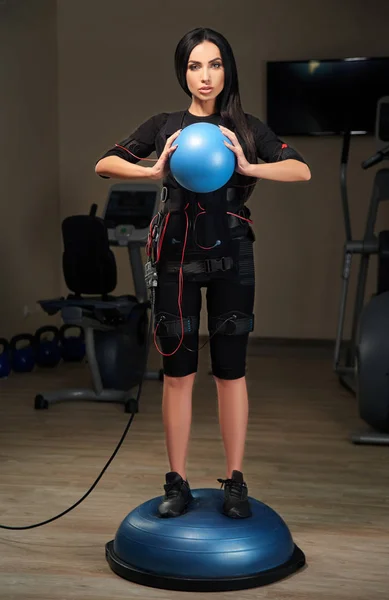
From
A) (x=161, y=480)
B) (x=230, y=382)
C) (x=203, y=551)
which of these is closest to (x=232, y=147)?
(x=230, y=382)

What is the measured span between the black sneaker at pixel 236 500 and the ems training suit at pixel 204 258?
30cm

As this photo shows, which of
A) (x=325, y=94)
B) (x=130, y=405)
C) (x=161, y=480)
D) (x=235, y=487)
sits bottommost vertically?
(x=130, y=405)

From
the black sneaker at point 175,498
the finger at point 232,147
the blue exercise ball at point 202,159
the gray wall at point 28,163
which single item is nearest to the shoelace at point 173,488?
the black sneaker at point 175,498

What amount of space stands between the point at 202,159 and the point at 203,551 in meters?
1.02

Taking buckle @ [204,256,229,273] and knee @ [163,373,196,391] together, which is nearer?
buckle @ [204,256,229,273]

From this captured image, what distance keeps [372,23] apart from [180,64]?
4.47 metres

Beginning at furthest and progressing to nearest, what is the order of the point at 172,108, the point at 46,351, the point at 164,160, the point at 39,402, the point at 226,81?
the point at 172,108, the point at 46,351, the point at 39,402, the point at 226,81, the point at 164,160

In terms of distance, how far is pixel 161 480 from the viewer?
3482 millimetres

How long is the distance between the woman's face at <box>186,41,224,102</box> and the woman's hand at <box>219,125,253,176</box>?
0.14 meters

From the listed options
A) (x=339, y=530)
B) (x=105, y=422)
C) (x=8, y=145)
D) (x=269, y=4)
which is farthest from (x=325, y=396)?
(x=269, y=4)

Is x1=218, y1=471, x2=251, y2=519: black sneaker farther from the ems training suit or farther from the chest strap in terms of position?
the chest strap

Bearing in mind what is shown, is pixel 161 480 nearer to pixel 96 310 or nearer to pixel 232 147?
pixel 96 310

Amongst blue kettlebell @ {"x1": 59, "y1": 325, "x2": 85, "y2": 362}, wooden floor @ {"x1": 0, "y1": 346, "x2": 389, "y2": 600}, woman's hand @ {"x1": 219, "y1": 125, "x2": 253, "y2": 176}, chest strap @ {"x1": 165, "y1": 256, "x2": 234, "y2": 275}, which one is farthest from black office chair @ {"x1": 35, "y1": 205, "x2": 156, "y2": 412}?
woman's hand @ {"x1": 219, "y1": 125, "x2": 253, "y2": 176}

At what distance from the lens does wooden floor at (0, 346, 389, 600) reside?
255 cm
